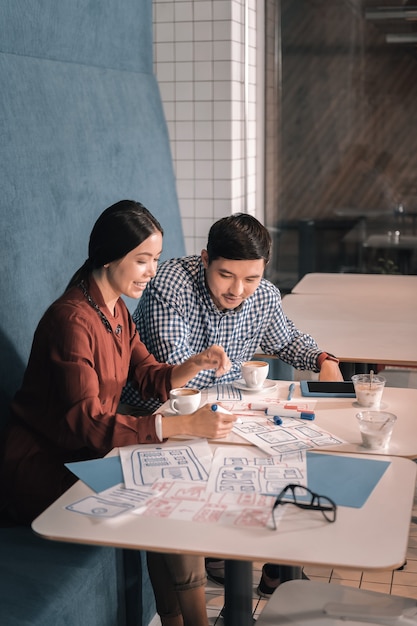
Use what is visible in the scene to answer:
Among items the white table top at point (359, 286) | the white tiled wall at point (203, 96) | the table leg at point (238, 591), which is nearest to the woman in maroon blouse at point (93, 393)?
the table leg at point (238, 591)

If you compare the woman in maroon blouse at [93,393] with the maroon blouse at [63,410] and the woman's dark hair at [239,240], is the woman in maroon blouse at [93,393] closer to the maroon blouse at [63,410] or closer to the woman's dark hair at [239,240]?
the maroon blouse at [63,410]

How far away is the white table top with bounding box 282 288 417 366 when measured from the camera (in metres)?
3.04

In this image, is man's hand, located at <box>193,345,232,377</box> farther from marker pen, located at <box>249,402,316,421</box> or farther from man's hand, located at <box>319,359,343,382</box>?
man's hand, located at <box>319,359,343,382</box>

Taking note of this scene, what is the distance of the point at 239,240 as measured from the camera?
8.26ft

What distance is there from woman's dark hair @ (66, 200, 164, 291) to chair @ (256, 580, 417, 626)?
0.98 metres

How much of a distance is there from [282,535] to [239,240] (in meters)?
1.14

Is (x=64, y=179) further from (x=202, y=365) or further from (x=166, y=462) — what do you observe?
(x=166, y=462)

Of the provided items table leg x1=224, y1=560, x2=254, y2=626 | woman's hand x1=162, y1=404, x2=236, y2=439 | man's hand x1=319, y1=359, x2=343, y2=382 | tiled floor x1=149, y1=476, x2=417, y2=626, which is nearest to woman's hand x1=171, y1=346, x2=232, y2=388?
woman's hand x1=162, y1=404, x2=236, y2=439

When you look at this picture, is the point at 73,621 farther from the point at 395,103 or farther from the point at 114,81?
the point at 395,103

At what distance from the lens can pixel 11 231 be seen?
2721 mm

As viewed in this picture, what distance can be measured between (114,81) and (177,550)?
283cm

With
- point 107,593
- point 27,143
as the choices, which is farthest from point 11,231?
point 107,593

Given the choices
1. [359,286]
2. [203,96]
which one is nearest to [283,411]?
[359,286]

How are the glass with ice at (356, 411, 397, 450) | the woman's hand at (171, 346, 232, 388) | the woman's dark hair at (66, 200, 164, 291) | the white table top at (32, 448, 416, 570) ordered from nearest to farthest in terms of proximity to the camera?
the white table top at (32, 448, 416, 570) < the glass with ice at (356, 411, 397, 450) < the woman's dark hair at (66, 200, 164, 291) < the woman's hand at (171, 346, 232, 388)
